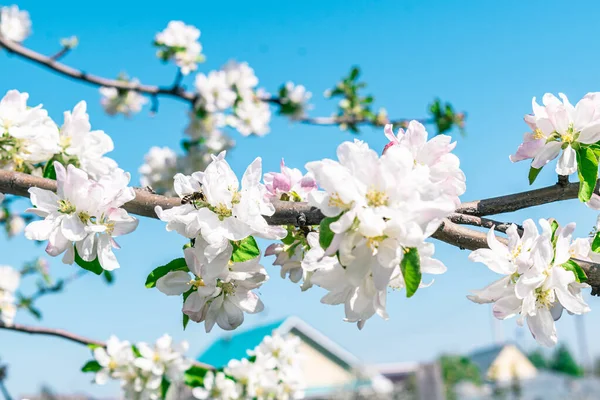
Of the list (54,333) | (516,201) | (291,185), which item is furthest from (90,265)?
(54,333)

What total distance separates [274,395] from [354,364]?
11.6 m

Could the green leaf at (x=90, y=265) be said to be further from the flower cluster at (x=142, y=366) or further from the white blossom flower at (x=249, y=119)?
the white blossom flower at (x=249, y=119)

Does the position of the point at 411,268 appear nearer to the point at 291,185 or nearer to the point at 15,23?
the point at 291,185

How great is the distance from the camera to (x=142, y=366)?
2.00 meters

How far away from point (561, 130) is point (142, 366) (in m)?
1.47

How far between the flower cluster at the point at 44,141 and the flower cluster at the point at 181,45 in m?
2.19

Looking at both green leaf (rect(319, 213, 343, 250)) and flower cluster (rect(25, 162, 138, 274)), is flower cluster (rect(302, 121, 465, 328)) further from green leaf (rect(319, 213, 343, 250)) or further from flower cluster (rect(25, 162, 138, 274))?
flower cluster (rect(25, 162, 138, 274))

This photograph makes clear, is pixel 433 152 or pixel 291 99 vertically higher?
pixel 291 99

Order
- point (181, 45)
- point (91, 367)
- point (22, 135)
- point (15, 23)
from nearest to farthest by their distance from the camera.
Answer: point (22, 135)
point (91, 367)
point (181, 45)
point (15, 23)

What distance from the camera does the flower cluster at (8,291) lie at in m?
3.11

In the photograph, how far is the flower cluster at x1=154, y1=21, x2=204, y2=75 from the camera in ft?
11.9

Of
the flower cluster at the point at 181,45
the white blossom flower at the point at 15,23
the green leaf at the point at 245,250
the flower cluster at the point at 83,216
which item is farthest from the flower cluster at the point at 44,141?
the white blossom flower at the point at 15,23

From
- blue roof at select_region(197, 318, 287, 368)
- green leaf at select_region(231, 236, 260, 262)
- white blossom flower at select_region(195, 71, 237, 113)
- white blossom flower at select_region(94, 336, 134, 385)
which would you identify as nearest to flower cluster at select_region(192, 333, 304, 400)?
white blossom flower at select_region(94, 336, 134, 385)

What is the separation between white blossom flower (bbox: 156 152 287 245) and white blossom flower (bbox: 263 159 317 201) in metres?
0.09
